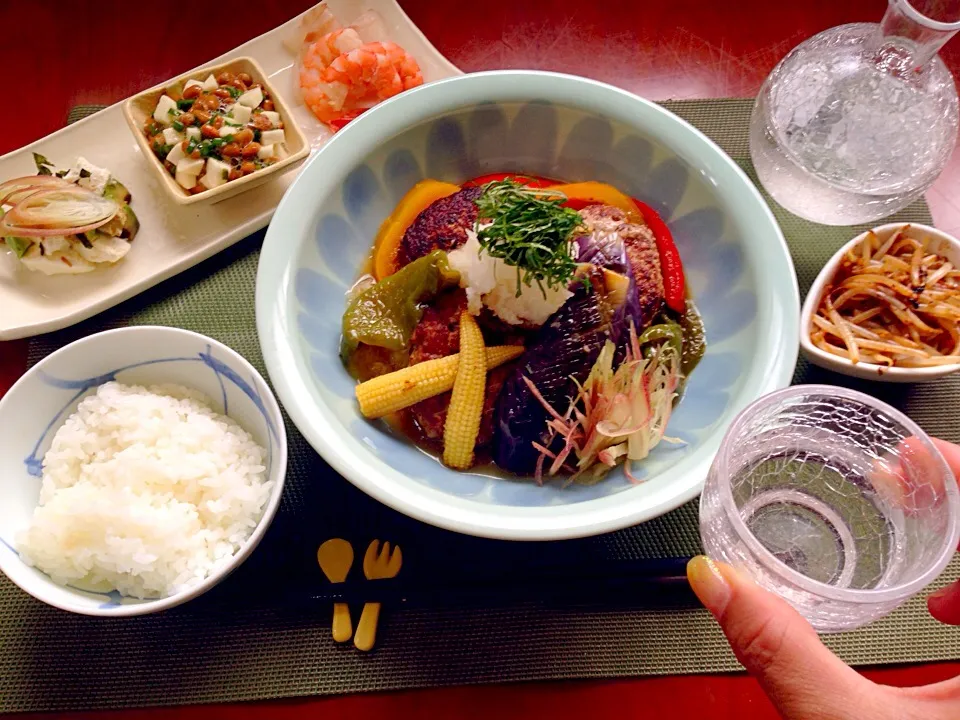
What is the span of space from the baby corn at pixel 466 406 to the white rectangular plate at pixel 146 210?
880 millimetres

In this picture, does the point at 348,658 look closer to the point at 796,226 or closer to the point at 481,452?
the point at 481,452

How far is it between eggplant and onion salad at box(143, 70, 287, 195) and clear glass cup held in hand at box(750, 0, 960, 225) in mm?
1573

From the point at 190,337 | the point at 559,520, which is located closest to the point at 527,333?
the point at 559,520

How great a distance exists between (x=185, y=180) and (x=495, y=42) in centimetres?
126

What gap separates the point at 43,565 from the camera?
4.78ft

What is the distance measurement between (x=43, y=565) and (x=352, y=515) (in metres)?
0.69

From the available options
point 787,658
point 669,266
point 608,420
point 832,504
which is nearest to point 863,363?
point 832,504

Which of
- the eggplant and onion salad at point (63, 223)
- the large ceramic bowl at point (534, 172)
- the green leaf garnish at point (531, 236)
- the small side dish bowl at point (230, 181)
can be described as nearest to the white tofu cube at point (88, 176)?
the eggplant and onion salad at point (63, 223)

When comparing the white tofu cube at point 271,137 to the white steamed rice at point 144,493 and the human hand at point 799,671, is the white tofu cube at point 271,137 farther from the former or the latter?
the human hand at point 799,671

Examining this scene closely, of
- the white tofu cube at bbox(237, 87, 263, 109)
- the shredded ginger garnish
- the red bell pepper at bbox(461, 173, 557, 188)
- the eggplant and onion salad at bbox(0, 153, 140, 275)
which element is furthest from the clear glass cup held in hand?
the eggplant and onion salad at bbox(0, 153, 140, 275)

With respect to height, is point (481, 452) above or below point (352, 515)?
above

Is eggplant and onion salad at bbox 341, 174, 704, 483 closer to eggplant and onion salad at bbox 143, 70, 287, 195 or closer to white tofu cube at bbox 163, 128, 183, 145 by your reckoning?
eggplant and onion salad at bbox 143, 70, 287, 195

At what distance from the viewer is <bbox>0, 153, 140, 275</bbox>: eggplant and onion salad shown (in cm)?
194

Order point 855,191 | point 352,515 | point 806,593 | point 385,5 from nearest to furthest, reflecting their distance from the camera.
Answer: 1. point 806,593
2. point 352,515
3. point 855,191
4. point 385,5
